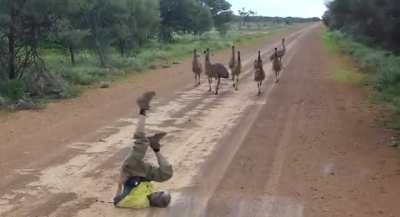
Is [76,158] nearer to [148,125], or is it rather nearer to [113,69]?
[148,125]

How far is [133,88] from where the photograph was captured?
70.7 ft

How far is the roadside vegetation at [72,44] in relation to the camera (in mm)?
18516

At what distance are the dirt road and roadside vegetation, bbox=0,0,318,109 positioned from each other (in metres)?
1.64

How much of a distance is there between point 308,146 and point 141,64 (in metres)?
19.0

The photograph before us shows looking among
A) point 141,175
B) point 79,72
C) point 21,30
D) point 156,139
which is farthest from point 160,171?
point 79,72

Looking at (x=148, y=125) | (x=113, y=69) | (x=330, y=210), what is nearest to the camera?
(x=330, y=210)

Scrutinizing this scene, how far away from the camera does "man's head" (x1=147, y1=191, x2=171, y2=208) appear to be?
7.85m

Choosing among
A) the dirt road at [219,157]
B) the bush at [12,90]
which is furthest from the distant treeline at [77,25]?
the dirt road at [219,157]

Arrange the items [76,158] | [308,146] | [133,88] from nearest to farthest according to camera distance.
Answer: [76,158], [308,146], [133,88]

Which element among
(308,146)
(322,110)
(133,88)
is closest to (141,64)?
(133,88)

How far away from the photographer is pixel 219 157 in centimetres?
1078

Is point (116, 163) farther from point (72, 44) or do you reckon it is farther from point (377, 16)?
point (72, 44)

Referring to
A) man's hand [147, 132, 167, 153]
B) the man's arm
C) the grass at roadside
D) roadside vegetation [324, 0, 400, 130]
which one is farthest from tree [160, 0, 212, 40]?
man's hand [147, 132, 167, 153]

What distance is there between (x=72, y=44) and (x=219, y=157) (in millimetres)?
17571
